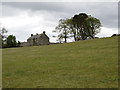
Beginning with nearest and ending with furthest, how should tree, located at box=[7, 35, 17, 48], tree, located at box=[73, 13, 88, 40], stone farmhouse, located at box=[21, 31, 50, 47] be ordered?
tree, located at box=[7, 35, 17, 48]
tree, located at box=[73, 13, 88, 40]
stone farmhouse, located at box=[21, 31, 50, 47]

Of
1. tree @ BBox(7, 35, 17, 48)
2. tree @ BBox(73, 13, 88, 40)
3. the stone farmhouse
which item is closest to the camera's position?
tree @ BBox(7, 35, 17, 48)

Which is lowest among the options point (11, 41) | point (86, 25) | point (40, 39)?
point (11, 41)

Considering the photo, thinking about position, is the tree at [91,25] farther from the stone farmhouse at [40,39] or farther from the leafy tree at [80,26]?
the stone farmhouse at [40,39]

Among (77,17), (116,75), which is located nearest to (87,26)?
(77,17)

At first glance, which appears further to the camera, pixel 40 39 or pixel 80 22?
pixel 40 39

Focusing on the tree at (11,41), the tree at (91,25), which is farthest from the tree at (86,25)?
the tree at (11,41)

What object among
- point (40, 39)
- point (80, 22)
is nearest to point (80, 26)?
point (80, 22)

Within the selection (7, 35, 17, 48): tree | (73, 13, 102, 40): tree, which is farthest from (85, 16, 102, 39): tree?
(7, 35, 17, 48): tree

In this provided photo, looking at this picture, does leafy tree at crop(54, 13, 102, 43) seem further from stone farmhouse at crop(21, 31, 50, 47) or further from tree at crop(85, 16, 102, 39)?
stone farmhouse at crop(21, 31, 50, 47)

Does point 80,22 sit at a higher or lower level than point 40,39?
higher

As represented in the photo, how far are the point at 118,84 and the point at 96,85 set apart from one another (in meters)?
1.35

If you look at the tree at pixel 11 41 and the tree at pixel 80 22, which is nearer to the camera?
the tree at pixel 11 41

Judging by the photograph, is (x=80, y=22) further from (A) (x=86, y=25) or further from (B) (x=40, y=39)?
(B) (x=40, y=39)

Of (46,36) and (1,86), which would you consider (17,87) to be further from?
(46,36)
